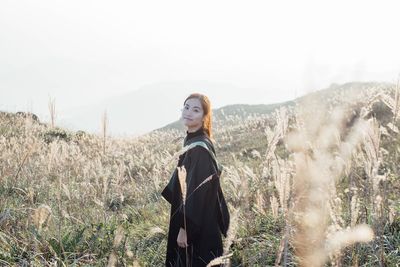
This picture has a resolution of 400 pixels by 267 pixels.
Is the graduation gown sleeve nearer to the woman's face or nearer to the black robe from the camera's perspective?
the black robe

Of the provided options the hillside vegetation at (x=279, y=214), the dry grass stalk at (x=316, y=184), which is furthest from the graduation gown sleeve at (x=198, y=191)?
the dry grass stalk at (x=316, y=184)

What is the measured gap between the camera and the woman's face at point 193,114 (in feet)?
14.5

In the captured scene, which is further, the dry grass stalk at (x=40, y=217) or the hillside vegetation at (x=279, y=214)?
the dry grass stalk at (x=40, y=217)

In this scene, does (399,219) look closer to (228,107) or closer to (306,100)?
(306,100)

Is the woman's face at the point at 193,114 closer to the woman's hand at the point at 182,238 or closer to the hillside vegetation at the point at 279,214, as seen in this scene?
the hillside vegetation at the point at 279,214

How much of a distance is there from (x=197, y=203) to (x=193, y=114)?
0.90 m

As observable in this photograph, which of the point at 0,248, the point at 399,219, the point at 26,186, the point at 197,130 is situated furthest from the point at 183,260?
the point at 26,186

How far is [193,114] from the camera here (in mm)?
4422

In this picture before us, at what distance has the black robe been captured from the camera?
3.99 m

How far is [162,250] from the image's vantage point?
4.82 metres

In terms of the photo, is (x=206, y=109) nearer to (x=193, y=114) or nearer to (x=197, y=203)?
(x=193, y=114)

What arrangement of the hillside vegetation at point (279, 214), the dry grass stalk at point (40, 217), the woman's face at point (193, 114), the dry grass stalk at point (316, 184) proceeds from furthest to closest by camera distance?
the woman's face at point (193, 114) → the dry grass stalk at point (40, 217) → the dry grass stalk at point (316, 184) → the hillside vegetation at point (279, 214)

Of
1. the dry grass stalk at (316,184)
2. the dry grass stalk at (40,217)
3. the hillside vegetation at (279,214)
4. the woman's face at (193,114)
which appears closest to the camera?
the hillside vegetation at (279,214)

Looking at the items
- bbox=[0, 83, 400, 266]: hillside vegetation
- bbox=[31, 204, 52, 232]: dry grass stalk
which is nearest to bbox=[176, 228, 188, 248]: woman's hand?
bbox=[0, 83, 400, 266]: hillside vegetation
